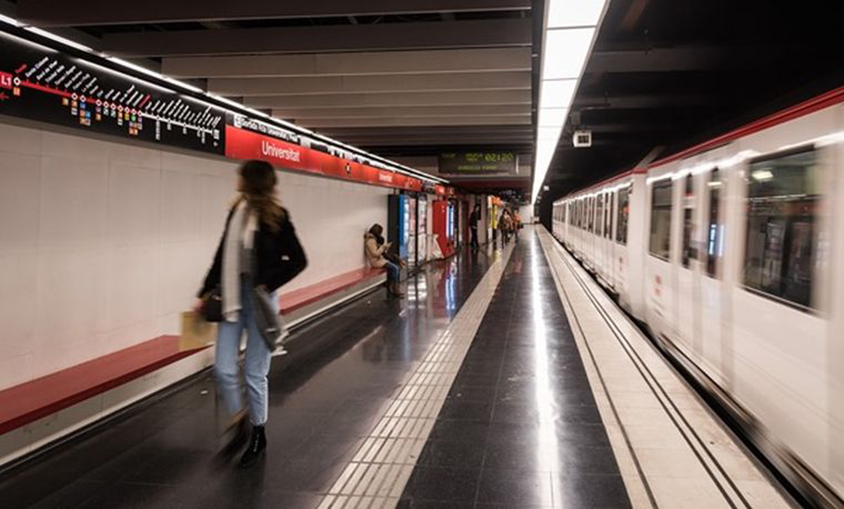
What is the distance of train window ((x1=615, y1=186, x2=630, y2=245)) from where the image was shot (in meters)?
8.01

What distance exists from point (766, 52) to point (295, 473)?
6556 millimetres

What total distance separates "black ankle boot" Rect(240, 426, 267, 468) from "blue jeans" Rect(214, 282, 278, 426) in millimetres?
128

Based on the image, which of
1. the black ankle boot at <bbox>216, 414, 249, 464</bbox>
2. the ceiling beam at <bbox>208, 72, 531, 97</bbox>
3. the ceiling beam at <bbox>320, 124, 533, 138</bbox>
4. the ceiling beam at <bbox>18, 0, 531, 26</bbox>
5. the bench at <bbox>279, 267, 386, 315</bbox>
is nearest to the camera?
the black ankle boot at <bbox>216, 414, 249, 464</bbox>

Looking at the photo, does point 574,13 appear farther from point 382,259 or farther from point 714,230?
point 382,259

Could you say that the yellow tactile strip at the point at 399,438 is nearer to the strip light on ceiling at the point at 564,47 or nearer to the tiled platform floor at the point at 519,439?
A: the tiled platform floor at the point at 519,439

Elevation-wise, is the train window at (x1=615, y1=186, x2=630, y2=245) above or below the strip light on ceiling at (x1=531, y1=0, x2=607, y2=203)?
below

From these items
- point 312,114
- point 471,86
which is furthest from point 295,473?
A: point 312,114

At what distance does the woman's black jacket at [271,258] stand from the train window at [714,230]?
2937 millimetres

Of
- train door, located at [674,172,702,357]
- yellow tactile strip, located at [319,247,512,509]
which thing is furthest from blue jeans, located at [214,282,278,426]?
train door, located at [674,172,702,357]

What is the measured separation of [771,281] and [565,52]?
184 centimetres

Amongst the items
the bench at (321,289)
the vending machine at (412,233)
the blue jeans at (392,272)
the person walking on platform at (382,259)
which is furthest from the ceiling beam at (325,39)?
the vending machine at (412,233)

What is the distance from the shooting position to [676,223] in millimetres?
5137

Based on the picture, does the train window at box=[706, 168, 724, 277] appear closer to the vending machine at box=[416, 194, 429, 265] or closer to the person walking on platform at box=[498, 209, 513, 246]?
the vending machine at box=[416, 194, 429, 265]

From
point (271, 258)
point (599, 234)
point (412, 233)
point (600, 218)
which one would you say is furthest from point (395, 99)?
point (412, 233)
